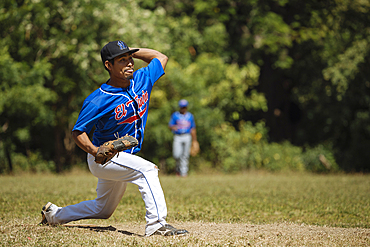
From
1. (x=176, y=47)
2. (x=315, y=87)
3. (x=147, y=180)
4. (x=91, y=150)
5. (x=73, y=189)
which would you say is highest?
(x=176, y=47)

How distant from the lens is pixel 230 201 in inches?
340

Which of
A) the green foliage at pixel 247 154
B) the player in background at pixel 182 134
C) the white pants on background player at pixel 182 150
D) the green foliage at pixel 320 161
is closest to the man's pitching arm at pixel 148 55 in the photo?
the player in background at pixel 182 134

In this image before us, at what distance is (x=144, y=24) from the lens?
16.6 meters

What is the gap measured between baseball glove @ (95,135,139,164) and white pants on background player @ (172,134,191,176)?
9.30m

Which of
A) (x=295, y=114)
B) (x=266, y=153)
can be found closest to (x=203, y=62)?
(x=266, y=153)

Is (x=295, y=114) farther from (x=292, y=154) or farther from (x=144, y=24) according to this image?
(x=144, y=24)

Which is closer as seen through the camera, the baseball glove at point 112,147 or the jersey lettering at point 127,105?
the baseball glove at point 112,147

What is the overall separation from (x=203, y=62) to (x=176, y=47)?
1870 mm

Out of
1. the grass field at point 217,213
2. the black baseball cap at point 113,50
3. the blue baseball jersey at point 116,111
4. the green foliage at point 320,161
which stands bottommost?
the green foliage at point 320,161

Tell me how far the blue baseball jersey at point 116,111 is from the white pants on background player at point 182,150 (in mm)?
8871

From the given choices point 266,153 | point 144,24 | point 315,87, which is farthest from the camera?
point 315,87

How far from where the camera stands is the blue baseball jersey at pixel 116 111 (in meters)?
4.85

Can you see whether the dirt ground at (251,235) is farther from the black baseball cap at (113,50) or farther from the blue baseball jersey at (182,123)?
the blue baseball jersey at (182,123)

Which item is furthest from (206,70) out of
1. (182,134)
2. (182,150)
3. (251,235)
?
(251,235)
